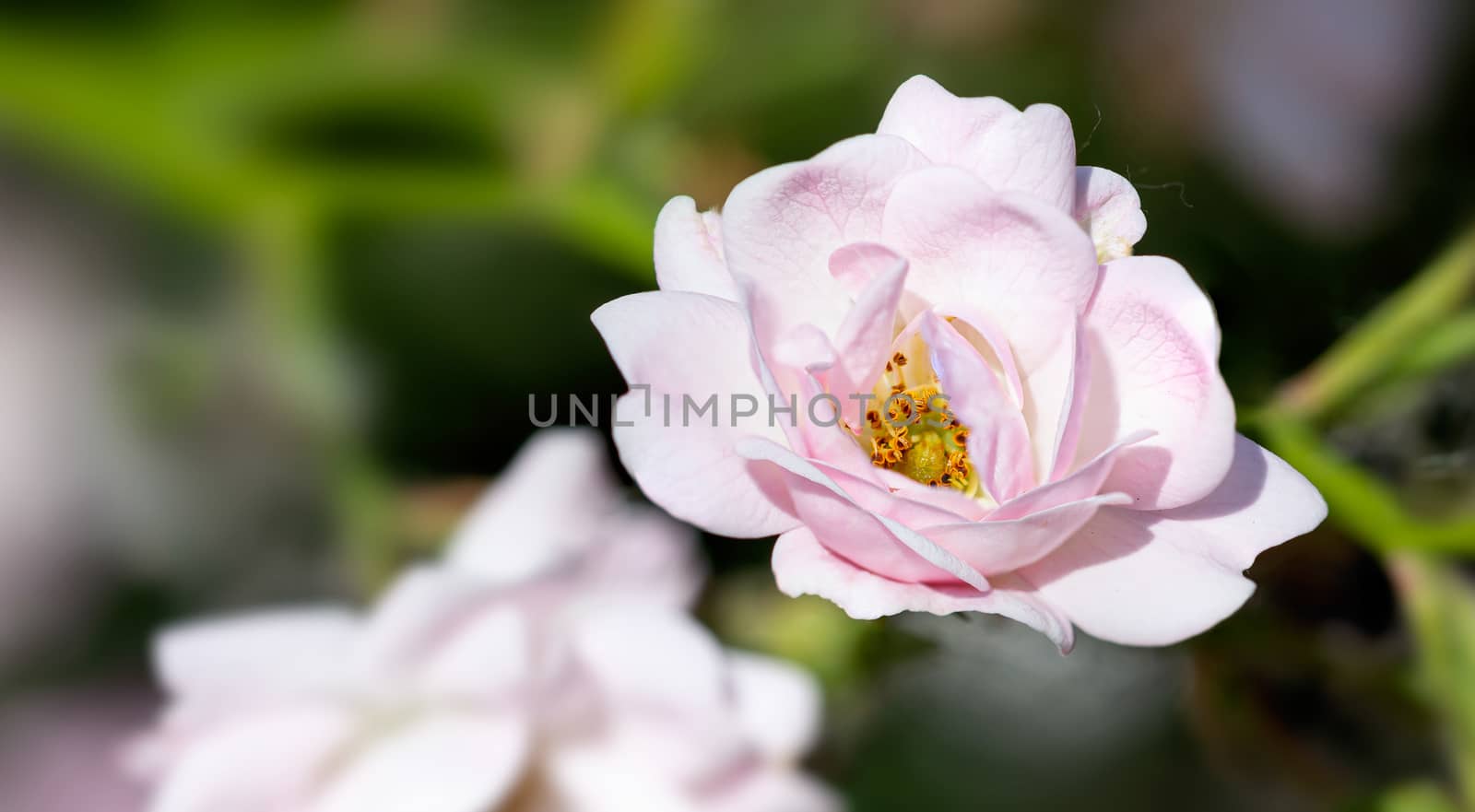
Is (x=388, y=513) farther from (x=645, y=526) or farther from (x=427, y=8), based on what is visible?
(x=427, y=8)

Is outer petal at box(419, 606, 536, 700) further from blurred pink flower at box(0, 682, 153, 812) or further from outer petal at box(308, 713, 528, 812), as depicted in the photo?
blurred pink flower at box(0, 682, 153, 812)

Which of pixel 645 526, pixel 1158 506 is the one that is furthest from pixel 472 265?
pixel 1158 506

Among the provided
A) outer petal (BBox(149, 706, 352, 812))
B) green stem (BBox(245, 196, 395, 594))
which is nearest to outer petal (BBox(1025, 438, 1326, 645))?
outer petal (BBox(149, 706, 352, 812))

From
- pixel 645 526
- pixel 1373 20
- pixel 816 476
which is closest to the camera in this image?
pixel 816 476

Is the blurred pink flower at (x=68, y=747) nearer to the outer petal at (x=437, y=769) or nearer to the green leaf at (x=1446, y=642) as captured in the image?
the outer petal at (x=437, y=769)

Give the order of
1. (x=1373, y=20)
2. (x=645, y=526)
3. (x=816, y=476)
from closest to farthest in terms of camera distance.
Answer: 1. (x=816, y=476)
2. (x=645, y=526)
3. (x=1373, y=20)

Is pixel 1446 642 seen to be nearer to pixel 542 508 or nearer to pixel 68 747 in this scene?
pixel 542 508

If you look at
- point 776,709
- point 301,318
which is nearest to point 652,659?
point 776,709

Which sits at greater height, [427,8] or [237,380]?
[427,8]

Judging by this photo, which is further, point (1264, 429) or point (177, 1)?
point (177, 1)
